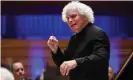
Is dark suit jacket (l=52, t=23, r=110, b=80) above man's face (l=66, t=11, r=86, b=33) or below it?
below

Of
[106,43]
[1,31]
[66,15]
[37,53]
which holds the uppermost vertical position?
[66,15]

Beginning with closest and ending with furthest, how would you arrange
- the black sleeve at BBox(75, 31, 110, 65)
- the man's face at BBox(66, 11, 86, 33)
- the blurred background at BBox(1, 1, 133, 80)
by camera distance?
1. the black sleeve at BBox(75, 31, 110, 65)
2. the man's face at BBox(66, 11, 86, 33)
3. the blurred background at BBox(1, 1, 133, 80)

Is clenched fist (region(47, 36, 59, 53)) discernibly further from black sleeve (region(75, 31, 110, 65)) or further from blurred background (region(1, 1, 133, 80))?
blurred background (region(1, 1, 133, 80))

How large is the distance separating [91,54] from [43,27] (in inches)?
136

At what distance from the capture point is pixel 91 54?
2029 millimetres

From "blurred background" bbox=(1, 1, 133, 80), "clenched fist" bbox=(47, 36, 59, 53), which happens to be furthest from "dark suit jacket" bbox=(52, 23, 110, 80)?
"blurred background" bbox=(1, 1, 133, 80)

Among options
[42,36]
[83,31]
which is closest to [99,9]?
[42,36]

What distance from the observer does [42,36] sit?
18.1ft

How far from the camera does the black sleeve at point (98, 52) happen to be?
1.98m

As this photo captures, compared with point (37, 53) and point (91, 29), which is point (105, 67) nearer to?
point (91, 29)

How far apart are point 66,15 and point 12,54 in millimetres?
3404

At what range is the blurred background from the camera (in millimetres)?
5395

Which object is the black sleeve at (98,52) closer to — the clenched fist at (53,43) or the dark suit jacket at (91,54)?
the dark suit jacket at (91,54)

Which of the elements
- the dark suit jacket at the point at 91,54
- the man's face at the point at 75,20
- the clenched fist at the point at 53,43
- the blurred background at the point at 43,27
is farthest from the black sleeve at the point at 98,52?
the blurred background at the point at 43,27
